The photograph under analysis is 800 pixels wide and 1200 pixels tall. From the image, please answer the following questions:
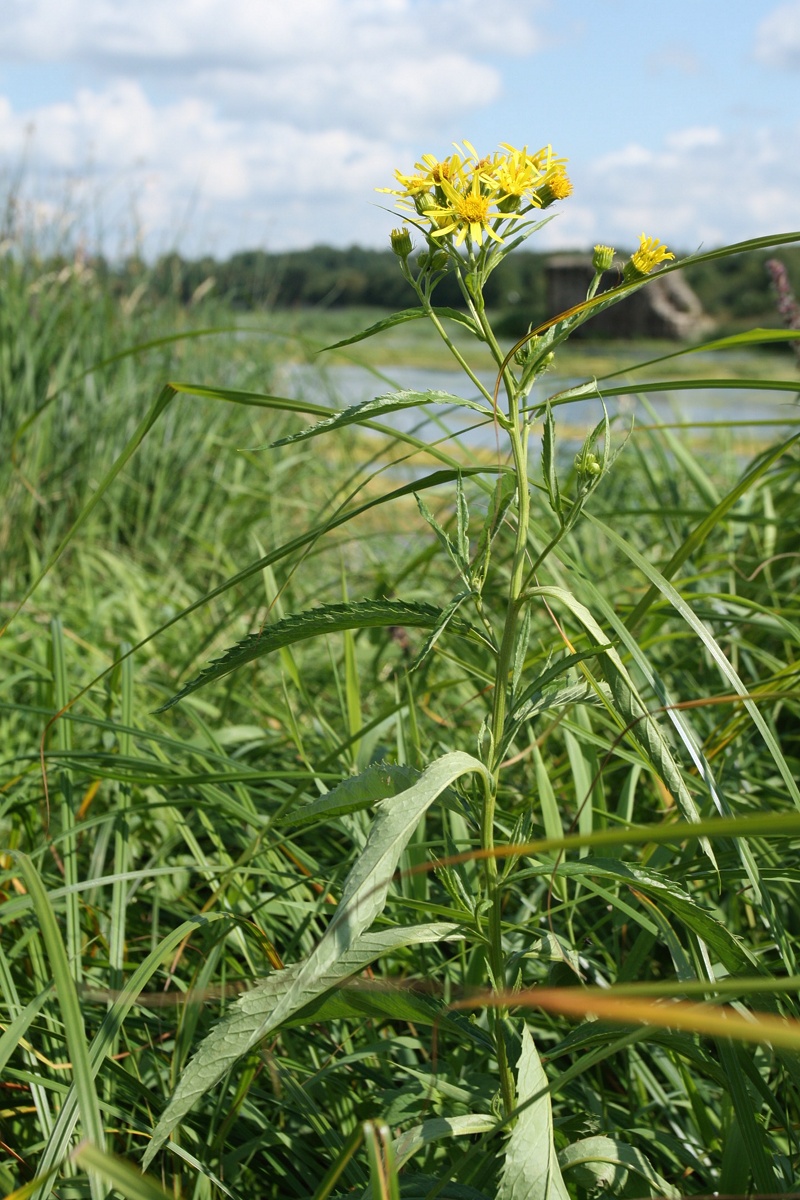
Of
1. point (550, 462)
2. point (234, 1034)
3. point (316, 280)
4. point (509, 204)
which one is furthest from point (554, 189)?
point (316, 280)

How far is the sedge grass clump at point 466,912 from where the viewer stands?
1.86ft

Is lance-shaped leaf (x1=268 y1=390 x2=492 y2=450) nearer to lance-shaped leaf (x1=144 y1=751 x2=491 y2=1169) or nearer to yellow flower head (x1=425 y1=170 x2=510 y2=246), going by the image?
yellow flower head (x1=425 y1=170 x2=510 y2=246)

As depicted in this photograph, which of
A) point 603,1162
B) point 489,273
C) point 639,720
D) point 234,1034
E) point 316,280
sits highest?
point 316,280

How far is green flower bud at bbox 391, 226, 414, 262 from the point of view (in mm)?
715

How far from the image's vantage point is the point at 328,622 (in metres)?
0.64

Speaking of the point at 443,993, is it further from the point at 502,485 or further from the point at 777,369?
the point at 777,369

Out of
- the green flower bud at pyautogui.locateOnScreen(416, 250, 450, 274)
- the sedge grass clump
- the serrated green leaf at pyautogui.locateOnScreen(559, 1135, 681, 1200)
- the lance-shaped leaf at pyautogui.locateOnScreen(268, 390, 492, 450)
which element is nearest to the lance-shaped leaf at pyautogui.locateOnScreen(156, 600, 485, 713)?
the sedge grass clump

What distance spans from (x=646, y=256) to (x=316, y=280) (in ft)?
20.8

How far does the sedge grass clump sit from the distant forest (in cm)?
23

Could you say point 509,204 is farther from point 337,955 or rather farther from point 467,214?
point 337,955

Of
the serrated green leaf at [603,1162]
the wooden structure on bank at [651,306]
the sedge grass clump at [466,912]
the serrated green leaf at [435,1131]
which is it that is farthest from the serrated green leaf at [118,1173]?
the wooden structure on bank at [651,306]

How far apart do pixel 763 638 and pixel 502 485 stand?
1.01 meters

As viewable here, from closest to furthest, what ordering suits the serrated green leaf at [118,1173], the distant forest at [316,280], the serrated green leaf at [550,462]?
the serrated green leaf at [118,1173], the serrated green leaf at [550,462], the distant forest at [316,280]

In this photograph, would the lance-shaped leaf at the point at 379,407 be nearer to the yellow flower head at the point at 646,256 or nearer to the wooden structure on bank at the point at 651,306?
the yellow flower head at the point at 646,256
